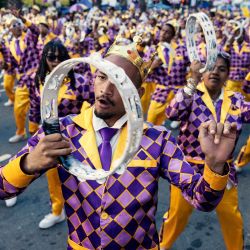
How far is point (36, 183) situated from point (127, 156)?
3.87 metres

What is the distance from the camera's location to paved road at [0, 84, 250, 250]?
12.5 feet

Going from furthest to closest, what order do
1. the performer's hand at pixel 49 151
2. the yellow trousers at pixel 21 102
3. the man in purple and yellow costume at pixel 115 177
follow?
1. the yellow trousers at pixel 21 102
2. the man in purple and yellow costume at pixel 115 177
3. the performer's hand at pixel 49 151

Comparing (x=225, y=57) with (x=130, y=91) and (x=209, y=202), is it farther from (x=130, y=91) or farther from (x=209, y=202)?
(x=130, y=91)

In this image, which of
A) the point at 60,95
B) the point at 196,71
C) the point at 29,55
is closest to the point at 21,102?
the point at 29,55

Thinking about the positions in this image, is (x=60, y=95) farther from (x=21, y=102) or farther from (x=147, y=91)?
(x=147, y=91)

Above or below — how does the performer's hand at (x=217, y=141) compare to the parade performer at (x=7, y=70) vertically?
above

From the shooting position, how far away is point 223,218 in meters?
3.19

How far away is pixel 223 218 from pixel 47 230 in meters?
1.88

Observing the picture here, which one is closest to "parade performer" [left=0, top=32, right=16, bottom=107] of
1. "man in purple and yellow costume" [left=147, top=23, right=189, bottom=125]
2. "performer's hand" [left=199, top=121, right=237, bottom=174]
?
"man in purple and yellow costume" [left=147, top=23, right=189, bottom=125]

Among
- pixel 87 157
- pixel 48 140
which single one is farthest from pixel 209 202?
pixel 48 140

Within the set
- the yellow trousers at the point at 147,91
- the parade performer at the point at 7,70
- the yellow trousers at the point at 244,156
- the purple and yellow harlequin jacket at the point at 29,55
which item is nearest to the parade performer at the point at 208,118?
the yellow trousers at the point at 244,156

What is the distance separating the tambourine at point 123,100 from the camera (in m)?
1.39

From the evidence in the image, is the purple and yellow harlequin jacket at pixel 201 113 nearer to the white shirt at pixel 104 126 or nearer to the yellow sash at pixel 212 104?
the yellow sash at pixel 212 104

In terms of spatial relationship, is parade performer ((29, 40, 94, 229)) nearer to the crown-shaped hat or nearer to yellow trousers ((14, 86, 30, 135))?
the crown-shaped hat
